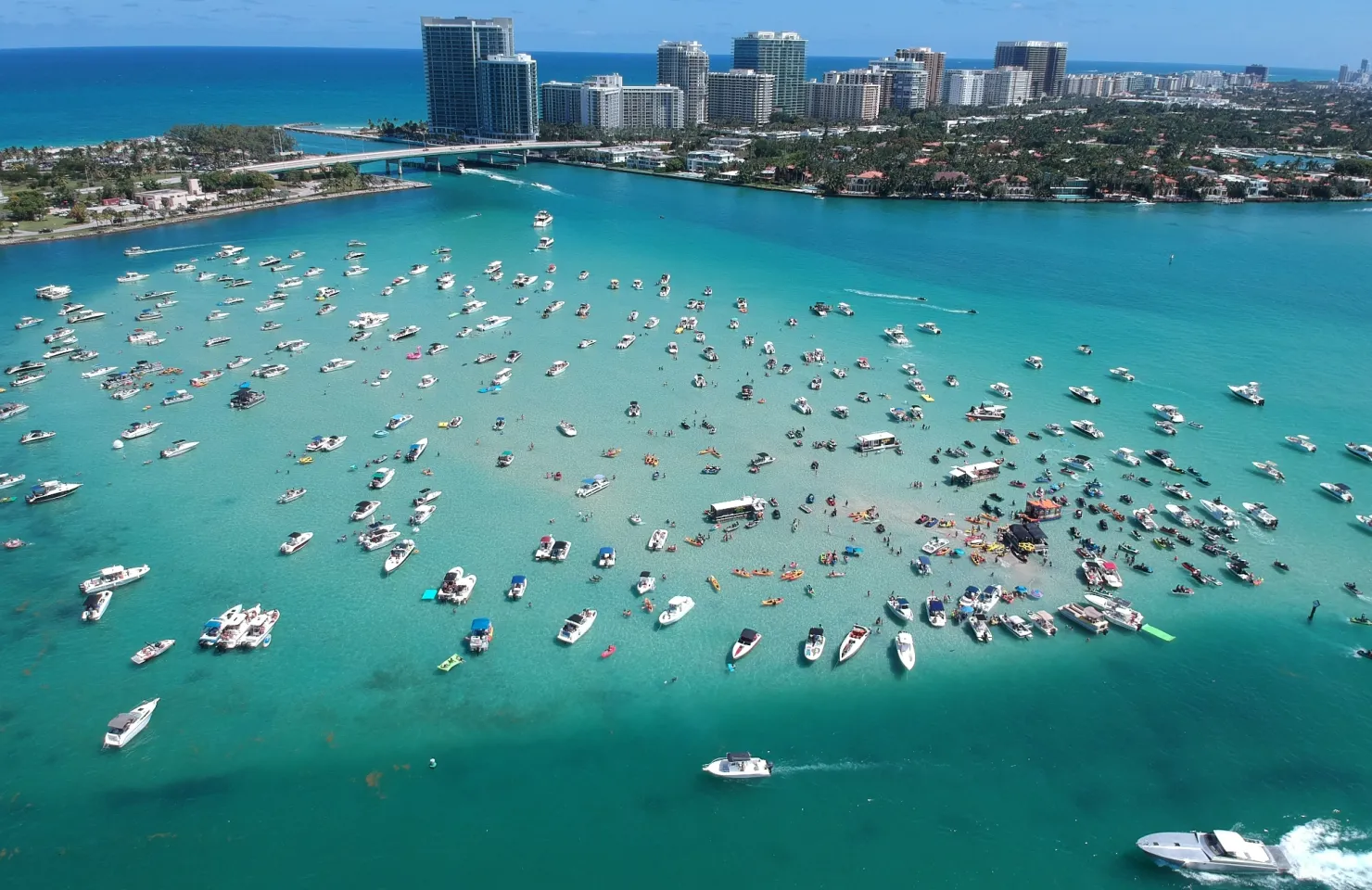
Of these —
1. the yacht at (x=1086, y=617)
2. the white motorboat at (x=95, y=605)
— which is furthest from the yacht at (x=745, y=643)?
the white motorboat at (x=95, y=605)

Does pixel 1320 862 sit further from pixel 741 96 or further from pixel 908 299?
pixel 741 96

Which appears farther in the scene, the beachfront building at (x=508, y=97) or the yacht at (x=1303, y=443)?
the beachfront building at (x=508, y=97)

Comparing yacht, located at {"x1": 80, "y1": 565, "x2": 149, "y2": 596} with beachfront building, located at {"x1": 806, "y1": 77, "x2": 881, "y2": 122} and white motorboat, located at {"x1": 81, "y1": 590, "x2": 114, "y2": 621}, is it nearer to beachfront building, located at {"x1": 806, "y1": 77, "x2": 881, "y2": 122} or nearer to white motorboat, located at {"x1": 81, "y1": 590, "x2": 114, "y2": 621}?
white motorboat, located at {"x1": 81, "y1": 590, "x2": 114, "y2": 621}

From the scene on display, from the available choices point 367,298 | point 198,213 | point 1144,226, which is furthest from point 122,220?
point 1144,226

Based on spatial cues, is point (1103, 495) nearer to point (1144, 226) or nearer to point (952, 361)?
point (952, 361)

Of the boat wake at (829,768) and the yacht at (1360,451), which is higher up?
the yacht at (1360,451)

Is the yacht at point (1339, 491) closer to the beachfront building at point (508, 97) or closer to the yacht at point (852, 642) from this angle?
the yacht at point (852, 642)

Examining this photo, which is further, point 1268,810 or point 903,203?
point 903,203
